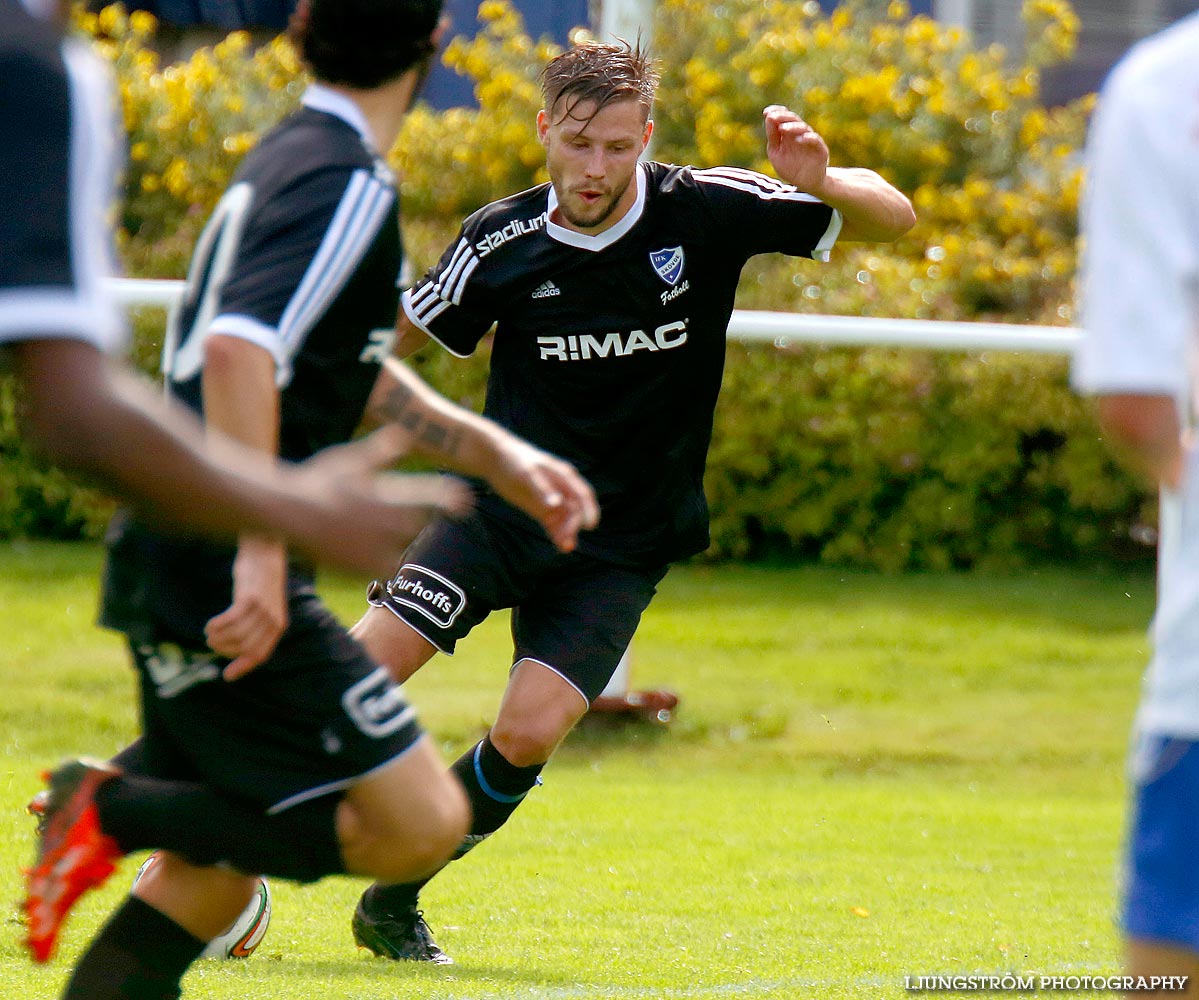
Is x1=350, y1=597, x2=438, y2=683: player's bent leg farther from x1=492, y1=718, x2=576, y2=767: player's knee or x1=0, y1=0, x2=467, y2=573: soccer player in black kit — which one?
x1=0, y1=0, x2=467, y2=573: soccer player in black kit

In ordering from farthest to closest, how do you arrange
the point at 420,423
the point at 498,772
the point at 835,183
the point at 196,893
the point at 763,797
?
the point at 763,797
the point at 498,772
the point at 835,183
the point at 420,423
the point at 196,893

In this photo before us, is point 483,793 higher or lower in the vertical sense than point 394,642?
lower

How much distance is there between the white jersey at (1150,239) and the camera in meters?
2.09

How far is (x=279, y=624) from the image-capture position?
283cm

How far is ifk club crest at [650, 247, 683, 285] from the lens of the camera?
4.93 m

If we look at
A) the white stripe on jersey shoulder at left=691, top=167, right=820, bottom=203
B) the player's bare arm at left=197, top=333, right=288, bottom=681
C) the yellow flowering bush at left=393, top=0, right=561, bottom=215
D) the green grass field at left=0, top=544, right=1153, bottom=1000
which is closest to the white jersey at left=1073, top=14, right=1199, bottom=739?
the player's bare arm at left=197, top=333, right=288, bottom=681

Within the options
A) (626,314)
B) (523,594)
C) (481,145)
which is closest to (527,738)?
(523,594)

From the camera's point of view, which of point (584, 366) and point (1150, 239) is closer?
point (1150, 239)

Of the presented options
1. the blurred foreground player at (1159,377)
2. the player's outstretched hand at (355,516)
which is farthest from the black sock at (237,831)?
the blurred foreground player at (1159,377)

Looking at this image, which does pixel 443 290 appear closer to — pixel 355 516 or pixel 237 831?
pixel 237 831

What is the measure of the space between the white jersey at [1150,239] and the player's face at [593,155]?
2.76 meters

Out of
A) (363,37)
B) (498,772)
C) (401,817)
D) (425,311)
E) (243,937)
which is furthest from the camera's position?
(425,311)

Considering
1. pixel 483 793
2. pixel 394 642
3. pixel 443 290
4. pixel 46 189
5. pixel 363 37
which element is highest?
pixel 46 189

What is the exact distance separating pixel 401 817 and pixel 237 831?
11.3 inches
